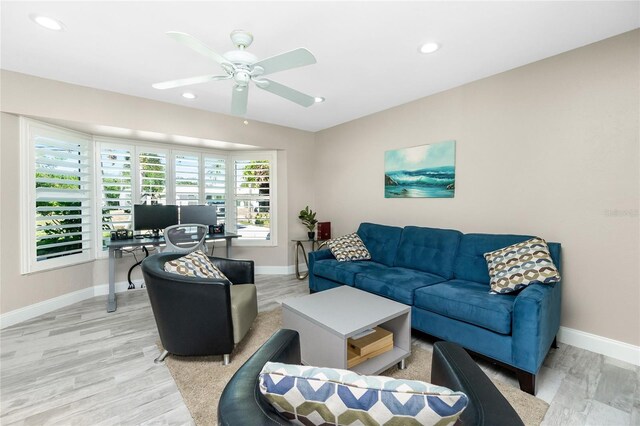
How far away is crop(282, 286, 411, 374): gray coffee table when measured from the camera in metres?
1.87

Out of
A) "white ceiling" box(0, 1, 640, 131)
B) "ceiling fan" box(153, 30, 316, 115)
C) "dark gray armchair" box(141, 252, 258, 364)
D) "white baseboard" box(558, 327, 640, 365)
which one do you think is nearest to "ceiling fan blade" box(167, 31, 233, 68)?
"ceiling fan" box(153, 30, 316, 115)

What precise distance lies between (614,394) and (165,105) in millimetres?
5138

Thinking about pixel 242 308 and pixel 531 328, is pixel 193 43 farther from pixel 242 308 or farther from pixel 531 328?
pixel 531 328

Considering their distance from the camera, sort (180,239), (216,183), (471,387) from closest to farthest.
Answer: (471,387) < (180,239) < (216,183)

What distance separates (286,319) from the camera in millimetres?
2305

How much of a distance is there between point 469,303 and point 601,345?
1260mm

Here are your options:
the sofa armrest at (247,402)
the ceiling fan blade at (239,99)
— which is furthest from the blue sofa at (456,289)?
the ceiling fan blade at (239,99)

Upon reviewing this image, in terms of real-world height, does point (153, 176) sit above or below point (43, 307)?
above

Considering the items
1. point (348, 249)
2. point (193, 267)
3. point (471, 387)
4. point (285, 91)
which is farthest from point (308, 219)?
point (471, 387)

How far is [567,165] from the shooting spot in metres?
2.50

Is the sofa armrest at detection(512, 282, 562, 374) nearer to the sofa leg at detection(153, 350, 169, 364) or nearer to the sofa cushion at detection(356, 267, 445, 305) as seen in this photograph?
the sofa cushion at detection(356, 267, 445, 305)

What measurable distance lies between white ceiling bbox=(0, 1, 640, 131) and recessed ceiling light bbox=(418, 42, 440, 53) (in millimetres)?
56

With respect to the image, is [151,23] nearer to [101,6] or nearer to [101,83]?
[101,6]

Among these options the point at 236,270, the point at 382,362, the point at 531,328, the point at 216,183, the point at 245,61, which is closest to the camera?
the point at 531,328
